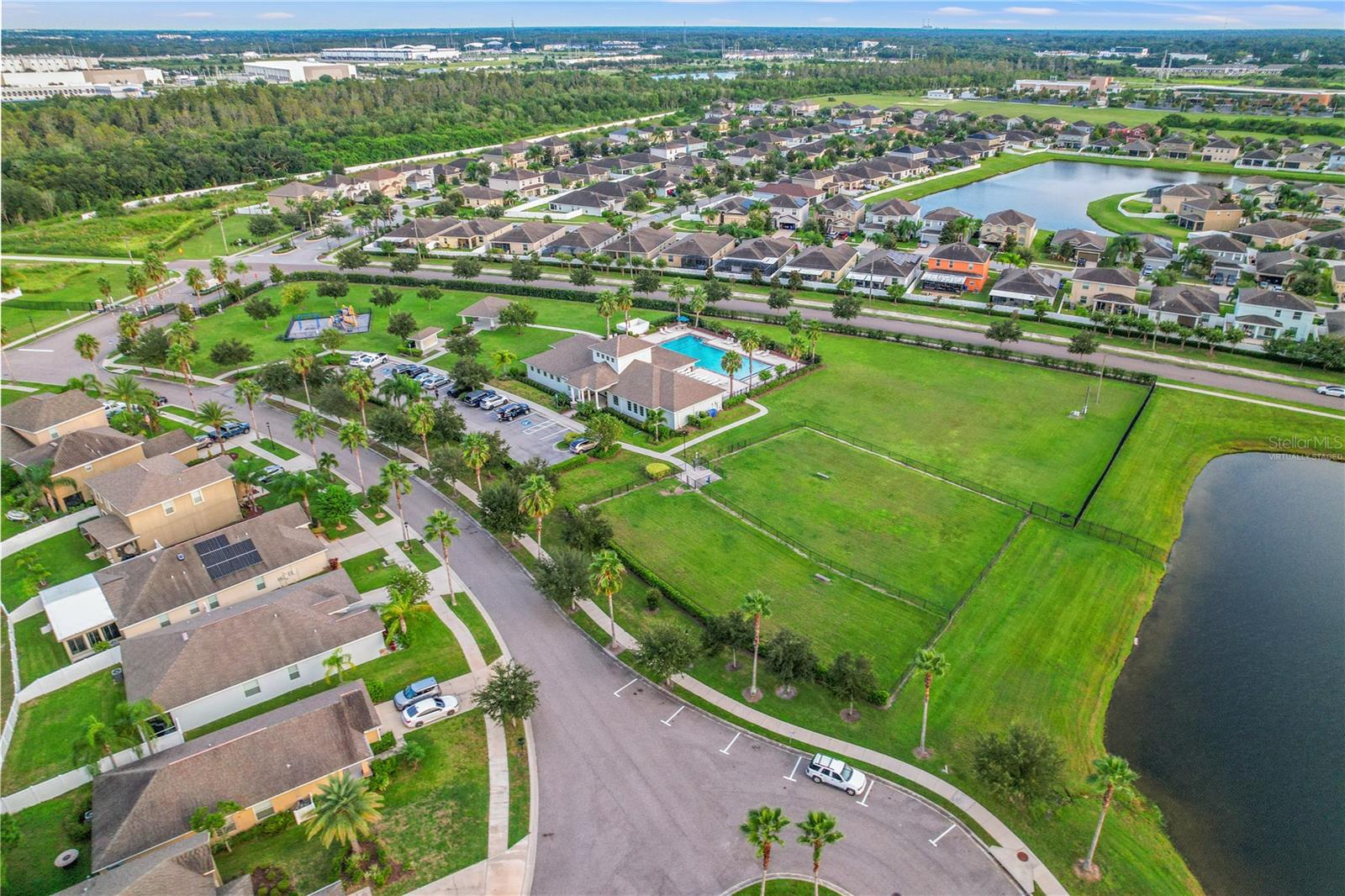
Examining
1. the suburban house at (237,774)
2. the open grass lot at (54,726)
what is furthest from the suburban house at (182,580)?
the suburban house at (237,774)

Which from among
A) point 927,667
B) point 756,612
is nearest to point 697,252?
point 756,612

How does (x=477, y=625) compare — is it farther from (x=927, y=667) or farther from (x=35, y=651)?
(x=927, y=667)

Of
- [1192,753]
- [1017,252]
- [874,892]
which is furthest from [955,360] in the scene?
[874,892]

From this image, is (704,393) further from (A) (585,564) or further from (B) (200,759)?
(B) (200,759)

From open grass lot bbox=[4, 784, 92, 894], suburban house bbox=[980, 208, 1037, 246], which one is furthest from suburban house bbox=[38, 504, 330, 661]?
suburban house bbox=[980, 208, 1037, 246]

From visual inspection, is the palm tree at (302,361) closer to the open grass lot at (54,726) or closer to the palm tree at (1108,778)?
the open grass lot at (54,726)

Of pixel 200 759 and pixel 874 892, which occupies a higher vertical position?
pixel 200 759

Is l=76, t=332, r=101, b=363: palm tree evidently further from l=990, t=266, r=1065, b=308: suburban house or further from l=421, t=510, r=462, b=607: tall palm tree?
l=990, t=266, r=1065, b=308: suburban house
